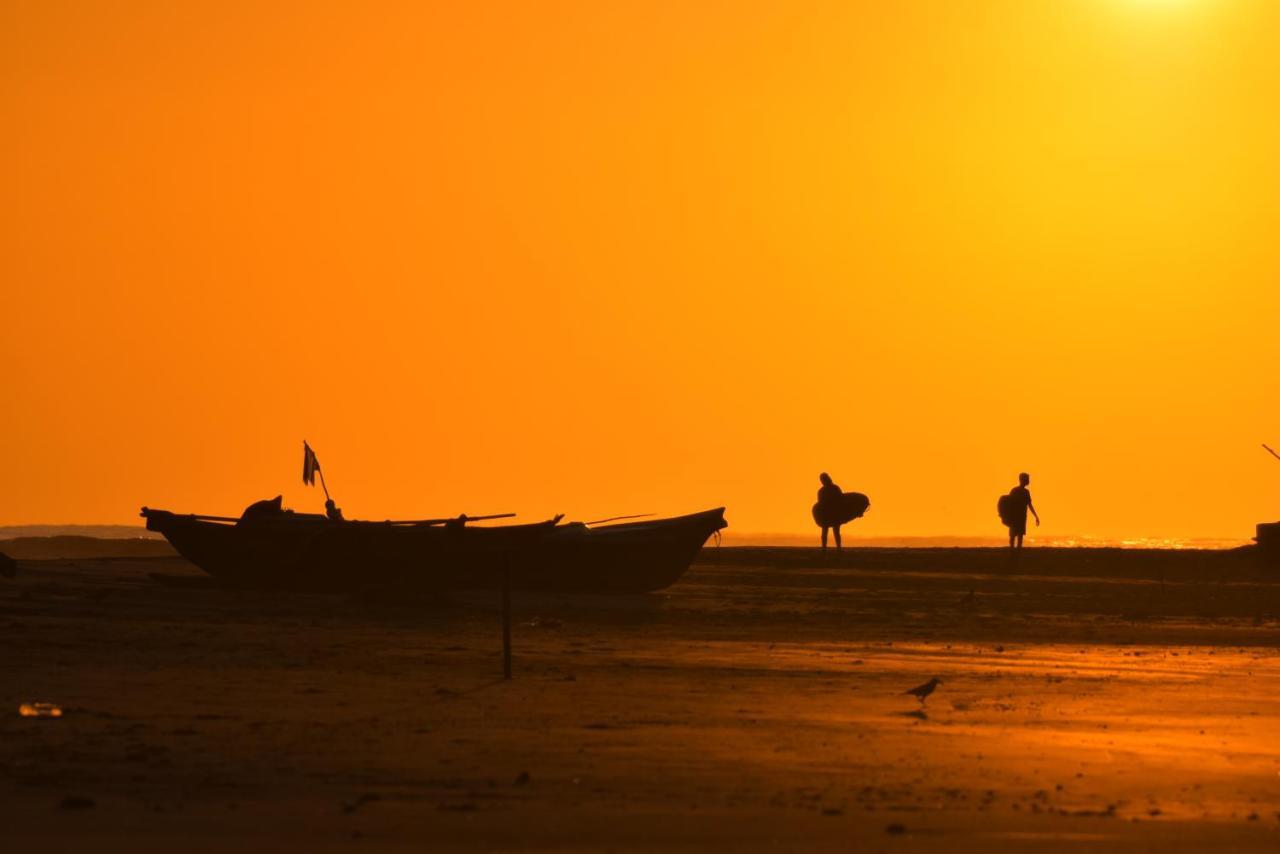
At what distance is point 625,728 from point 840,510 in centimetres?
2688

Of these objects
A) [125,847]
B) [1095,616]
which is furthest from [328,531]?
[125,847]

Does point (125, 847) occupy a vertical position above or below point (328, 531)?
below

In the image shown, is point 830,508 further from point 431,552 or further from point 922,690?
point 922,690

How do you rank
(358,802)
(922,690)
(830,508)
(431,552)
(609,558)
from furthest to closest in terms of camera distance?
(830,508) → (609,558) → (431,552) → (922,690) → (358,802)

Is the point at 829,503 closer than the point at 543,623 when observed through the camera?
No

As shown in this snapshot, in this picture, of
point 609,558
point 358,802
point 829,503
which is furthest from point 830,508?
point 358,802

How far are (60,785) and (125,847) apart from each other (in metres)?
1.80

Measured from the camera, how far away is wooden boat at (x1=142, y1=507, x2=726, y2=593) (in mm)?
30484

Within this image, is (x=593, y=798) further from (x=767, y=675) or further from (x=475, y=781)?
(x=767, y=675)

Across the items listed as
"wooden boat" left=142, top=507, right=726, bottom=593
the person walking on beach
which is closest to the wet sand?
"wooden boat" left=142, top=507, right=726, bottom=593

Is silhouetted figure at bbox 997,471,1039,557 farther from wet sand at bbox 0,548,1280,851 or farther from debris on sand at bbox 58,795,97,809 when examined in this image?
debris on sand at bbox 58,795,97,809

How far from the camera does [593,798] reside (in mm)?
10750

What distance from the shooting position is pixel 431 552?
30328mm

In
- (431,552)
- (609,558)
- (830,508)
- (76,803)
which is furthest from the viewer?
(830,508)
